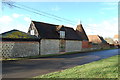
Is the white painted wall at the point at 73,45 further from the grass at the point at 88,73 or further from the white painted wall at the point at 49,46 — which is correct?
the grass at the point at 88,73

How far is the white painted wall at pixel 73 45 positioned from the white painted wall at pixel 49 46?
3.38 meters

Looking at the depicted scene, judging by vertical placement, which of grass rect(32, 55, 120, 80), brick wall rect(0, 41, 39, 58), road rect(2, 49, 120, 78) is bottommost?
road rect(2, 49, 120, 78)

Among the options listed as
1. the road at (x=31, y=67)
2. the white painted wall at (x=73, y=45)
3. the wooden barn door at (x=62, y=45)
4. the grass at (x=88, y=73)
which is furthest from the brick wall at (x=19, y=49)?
the grass at (x=88, y=73)

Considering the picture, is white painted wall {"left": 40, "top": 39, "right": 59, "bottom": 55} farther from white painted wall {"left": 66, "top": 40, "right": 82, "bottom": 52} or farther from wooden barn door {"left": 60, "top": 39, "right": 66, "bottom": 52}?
white painted wall {"left": 66, "top": 40, "right": 82, "bottom": 52}

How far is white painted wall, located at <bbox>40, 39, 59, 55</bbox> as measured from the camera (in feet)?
58.0

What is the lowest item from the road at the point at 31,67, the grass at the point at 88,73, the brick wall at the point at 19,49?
the road at the point at 31,67

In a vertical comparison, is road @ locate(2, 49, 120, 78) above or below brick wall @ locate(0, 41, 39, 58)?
below

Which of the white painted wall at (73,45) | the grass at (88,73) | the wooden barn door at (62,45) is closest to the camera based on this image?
the grass at (88,73)

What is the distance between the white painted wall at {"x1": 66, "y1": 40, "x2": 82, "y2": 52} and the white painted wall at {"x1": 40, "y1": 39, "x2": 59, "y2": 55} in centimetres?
338

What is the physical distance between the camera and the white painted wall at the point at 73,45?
2270cm

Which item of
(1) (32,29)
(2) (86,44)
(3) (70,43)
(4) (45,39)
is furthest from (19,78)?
(2) (86,44)

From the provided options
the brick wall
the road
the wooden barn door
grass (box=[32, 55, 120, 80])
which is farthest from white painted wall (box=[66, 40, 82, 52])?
grass (box=[32, 55, 120, 80])

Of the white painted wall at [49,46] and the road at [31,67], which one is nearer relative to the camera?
the road at [31,67]

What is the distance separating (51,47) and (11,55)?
24.9 ft
